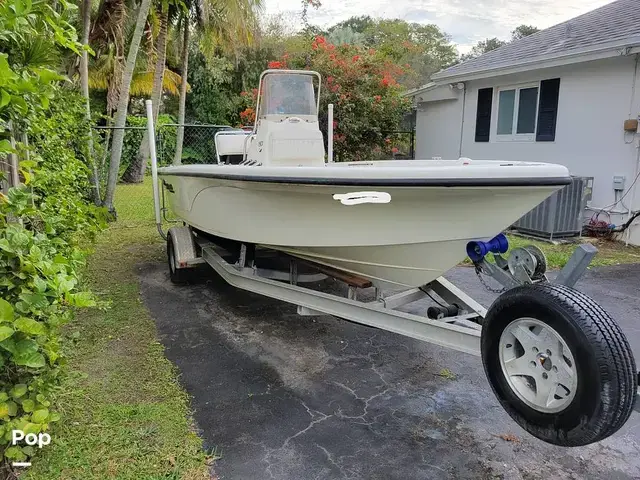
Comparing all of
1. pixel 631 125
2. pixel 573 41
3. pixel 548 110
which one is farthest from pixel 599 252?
pixel 573 41

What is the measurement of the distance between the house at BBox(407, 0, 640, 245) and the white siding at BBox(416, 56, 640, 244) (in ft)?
0.05

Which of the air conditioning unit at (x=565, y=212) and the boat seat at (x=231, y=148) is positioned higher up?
the boat seat at (x=231, y=148)

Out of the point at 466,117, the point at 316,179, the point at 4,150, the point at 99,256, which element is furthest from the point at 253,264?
the point at 466,117

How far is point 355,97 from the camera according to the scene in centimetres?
1170

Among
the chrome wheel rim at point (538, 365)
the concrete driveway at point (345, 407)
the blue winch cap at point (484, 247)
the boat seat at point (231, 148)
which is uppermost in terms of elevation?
the boat seat at point (231, 148)

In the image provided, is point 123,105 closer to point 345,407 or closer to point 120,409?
point 120,409

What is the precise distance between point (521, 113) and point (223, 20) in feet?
26.3

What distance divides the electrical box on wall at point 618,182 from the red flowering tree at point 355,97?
222 inches

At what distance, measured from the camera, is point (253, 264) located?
444 cm

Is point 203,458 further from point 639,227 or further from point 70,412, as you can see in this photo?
point 639,227

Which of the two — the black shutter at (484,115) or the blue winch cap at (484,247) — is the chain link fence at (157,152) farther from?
the blue winch cap at (484,247)

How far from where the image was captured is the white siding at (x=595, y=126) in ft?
24.8

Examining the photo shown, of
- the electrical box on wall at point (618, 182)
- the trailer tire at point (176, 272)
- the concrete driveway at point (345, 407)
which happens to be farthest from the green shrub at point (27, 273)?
the electrical box on wall at point (618, 182)

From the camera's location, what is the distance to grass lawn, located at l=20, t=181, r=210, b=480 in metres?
2.40
